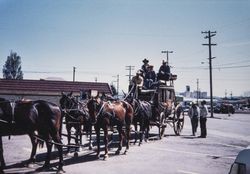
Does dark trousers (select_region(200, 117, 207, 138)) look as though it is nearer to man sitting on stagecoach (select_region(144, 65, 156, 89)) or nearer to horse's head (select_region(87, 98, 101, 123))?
man sitting on stagecoach (select_region(144, 65, 156, 89))

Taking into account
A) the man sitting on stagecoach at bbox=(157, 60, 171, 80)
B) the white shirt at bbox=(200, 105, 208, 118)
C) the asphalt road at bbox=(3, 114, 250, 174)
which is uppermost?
the man sitting on stagecoach at bbox=(157, 60, 171, 80)

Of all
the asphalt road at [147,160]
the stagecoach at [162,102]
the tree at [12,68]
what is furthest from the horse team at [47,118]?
the tree at [12,68]

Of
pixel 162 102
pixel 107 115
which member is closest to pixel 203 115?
pixel 162 102

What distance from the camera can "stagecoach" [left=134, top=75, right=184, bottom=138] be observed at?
52.0 feet

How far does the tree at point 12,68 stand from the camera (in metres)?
76.8

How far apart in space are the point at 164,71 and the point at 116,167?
10.3 meters

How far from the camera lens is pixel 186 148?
13.0 metres

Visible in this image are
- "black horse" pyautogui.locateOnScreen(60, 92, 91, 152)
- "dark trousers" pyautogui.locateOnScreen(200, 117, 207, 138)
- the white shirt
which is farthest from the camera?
the white shirt

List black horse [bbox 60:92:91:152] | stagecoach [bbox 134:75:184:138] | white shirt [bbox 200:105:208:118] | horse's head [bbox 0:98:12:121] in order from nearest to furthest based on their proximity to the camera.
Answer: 1. horse's head [bbox 0:98:12:121]
2. black horse [bbox 60:92:91:152]
3. stagecoach [bbox 134:75:184:138]
4. white shirt [bbox 200:105:208:118]

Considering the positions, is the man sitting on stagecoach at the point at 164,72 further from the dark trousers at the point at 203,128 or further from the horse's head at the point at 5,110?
the horse's head at the point at 5,110

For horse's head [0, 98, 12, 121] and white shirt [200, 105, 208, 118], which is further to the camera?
white shirt [200, 105, 208, 118]

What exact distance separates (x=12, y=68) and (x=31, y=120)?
74471mm

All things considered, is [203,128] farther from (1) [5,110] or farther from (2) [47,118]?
(1) [5,110]

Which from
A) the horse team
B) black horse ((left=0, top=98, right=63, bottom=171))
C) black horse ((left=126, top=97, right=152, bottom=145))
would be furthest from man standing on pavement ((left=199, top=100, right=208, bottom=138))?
black horse ((left=0, top=98, right=63, bottom=171))
